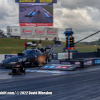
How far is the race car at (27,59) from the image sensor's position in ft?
51.4

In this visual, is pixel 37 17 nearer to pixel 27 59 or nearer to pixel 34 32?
pixel 34 32

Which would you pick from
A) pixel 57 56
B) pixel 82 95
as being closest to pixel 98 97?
pixel 82 95

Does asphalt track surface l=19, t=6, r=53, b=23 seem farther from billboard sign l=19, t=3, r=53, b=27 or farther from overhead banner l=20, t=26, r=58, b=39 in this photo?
overhead banner l=20, t=26, r=58, b=39

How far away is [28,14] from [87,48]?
18.4m

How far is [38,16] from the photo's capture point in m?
49.2

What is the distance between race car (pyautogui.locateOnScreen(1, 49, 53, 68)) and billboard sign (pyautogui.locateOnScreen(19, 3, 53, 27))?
3137cm

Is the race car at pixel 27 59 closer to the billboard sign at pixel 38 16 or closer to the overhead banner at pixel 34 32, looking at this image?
the billboard sign at pixel 38 16

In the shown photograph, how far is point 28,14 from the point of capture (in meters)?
48.7

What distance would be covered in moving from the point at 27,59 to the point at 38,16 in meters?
34.0

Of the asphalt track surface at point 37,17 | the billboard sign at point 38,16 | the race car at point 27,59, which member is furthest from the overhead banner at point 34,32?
the race car at point 27,59

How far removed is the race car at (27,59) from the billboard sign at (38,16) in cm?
3137

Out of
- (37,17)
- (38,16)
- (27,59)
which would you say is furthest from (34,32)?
(27,59)

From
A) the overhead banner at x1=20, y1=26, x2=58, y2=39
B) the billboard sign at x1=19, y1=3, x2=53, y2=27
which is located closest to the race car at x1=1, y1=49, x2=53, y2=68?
the billboard sign at x1=19, y1=3, x2=53, y2=27

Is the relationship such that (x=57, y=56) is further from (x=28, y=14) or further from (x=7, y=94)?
(x=28, y=14)
